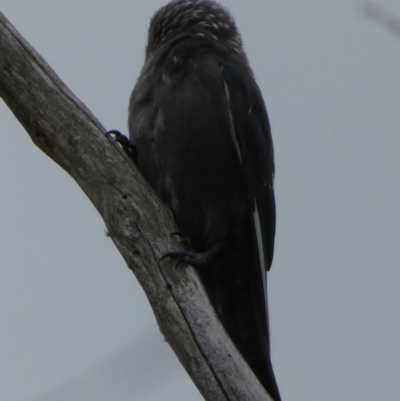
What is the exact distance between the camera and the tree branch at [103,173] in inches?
134

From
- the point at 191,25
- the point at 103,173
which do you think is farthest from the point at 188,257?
the point at 191,25

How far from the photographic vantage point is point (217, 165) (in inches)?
166

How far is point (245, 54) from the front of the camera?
4.94 metres

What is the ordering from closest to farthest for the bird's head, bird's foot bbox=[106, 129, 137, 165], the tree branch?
the tree branch < bird's foot bbox=[106, 129, 137, 165] < the bird's head

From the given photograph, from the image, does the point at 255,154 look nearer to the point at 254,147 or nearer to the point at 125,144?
the point at 254,147

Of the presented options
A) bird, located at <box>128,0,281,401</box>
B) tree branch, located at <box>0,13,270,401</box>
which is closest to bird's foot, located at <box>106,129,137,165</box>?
bird, located at <box>128,0,281,401</box>

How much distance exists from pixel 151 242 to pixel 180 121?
2.95 feet

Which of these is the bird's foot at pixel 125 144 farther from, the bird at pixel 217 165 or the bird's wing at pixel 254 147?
the bird's wing at pixel 254 147

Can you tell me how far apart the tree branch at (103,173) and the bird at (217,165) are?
498 millimetres

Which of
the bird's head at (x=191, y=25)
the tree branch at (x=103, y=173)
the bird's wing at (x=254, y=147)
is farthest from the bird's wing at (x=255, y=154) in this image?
the tree branch at (x=103, y=173)

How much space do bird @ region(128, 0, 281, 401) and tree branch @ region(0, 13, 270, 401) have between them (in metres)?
0.50

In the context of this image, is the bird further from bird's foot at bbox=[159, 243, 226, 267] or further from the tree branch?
the tree branch

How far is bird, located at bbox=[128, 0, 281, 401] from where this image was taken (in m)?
4.15

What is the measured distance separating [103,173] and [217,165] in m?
0.87
